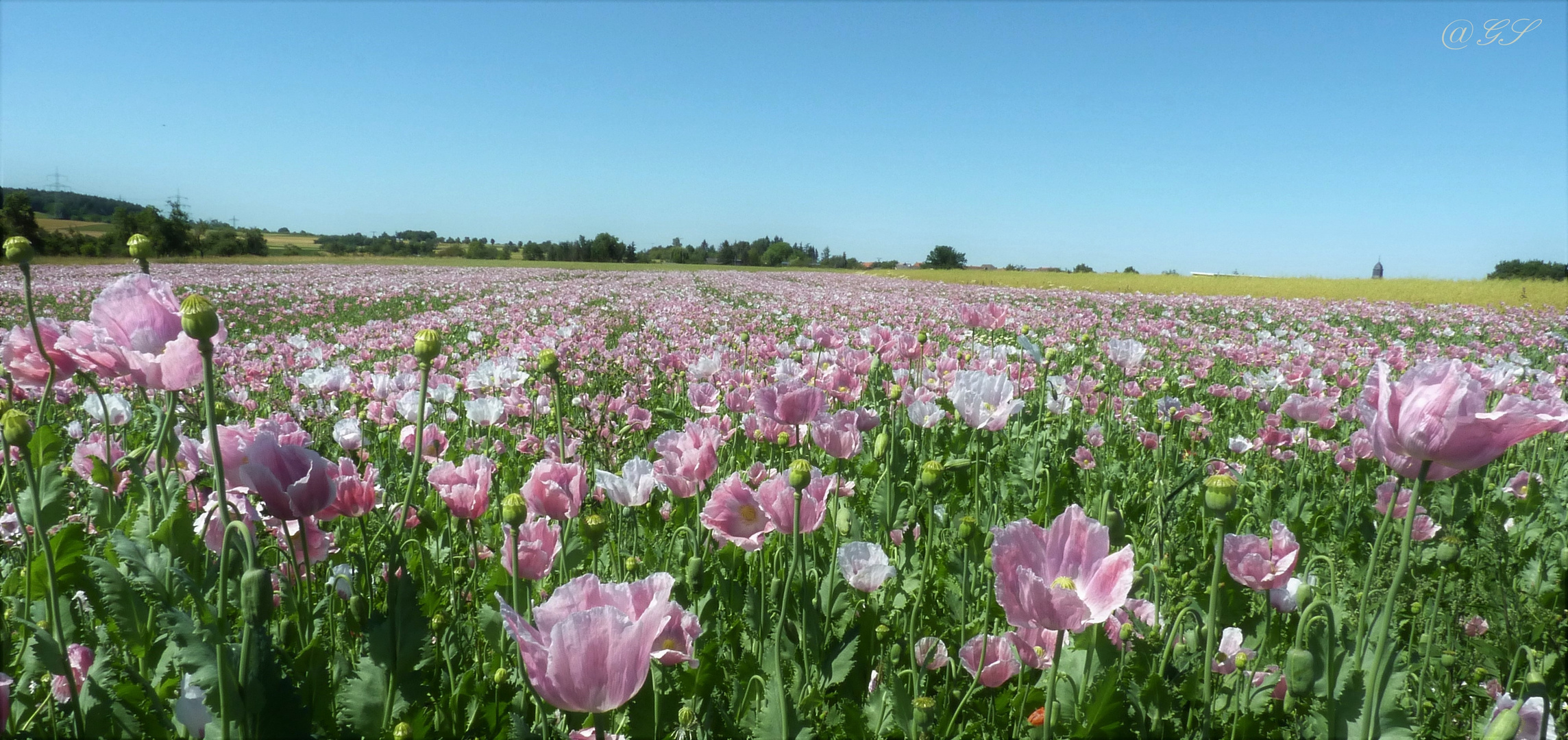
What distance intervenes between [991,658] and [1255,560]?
0.65 m

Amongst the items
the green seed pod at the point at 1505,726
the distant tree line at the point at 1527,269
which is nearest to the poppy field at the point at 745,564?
the green seed pod at the point at 1505,726

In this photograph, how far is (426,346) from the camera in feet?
4.62

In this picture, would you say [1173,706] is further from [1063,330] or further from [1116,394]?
[1063,330]

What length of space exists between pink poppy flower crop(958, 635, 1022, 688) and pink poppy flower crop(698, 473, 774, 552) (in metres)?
0.54

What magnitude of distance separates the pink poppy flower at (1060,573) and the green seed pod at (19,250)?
1737 mm

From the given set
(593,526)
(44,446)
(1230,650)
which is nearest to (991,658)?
(1230,650)

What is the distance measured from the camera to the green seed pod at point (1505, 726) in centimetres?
113

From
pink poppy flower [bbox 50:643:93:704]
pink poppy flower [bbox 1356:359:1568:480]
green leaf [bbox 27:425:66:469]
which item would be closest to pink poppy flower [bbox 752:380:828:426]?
pink poppy flower [bbox 1356:359:1568:480]

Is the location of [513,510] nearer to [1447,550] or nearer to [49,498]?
[49,498]

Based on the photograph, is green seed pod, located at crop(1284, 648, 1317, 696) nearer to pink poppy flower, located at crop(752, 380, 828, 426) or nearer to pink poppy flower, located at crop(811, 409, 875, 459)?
pink poppy flower, located at crop(811, 409, 875, 459)

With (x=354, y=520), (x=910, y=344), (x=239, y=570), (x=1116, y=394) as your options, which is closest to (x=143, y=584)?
(x=239, y=570)

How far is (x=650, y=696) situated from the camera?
136 cm

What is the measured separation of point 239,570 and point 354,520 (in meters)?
0.84

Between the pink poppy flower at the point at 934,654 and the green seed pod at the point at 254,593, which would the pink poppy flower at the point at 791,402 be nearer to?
the pink poppy flower at the point at 934,654
